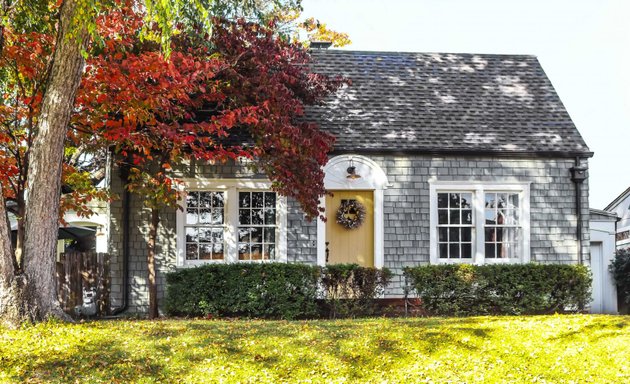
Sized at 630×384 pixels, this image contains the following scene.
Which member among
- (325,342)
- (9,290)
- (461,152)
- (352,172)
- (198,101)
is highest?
(198,101)

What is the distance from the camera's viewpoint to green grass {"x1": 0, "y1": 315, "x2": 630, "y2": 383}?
884 centimetres

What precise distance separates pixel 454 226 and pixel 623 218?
11680 millimetres

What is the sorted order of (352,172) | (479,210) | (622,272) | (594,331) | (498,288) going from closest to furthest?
(594,331) < (498,288) < (352,172) < (479,210) < (622,272)

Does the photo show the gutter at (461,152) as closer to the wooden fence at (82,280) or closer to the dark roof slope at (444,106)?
the dark roof slope at (444,106)

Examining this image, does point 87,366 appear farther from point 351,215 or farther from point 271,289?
point 351,215

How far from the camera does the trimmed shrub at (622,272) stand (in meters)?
20.4

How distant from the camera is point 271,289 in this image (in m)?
13.8

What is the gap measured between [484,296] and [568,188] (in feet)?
12.0

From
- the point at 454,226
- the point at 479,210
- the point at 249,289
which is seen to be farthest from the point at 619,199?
the point at 249,289

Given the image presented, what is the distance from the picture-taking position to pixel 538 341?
995cm

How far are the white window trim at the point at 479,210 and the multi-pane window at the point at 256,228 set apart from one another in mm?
3165

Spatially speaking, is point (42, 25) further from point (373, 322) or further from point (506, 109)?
point (506, 109)

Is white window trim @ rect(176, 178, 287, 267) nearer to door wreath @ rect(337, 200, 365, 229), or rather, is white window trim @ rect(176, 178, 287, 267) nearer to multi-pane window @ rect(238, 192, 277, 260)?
multi-pane window @ rect(238, 192, 277, 260)

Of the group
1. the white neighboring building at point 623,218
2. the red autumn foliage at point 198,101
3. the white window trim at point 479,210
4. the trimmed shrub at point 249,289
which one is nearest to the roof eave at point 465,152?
the white window trim at point 479,210
